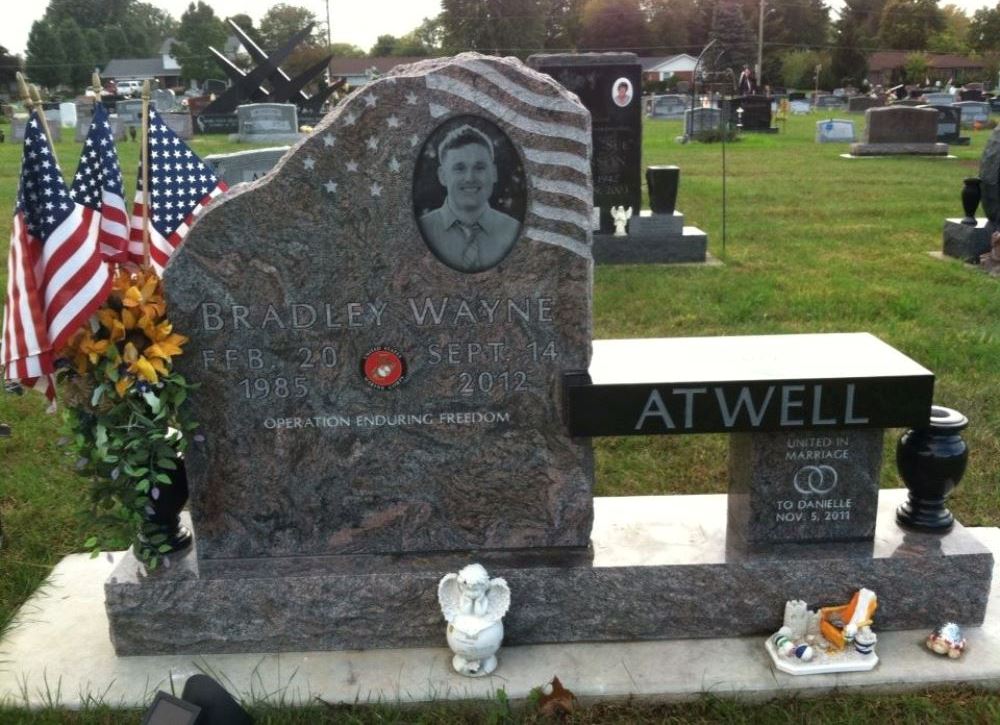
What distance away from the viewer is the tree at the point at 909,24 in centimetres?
7138

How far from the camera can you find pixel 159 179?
13.6ft

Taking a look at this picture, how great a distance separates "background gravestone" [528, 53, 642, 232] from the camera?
11.5 meters

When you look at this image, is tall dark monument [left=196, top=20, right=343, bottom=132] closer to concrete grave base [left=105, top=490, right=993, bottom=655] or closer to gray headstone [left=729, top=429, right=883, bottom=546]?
concrete grave base [left=105, top=490, right=993, bottom=655]

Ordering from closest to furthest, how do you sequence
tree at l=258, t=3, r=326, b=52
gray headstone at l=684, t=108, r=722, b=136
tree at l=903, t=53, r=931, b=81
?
gray headstone at l=684, t=108, r=722, b=136 < tree at l=903, t=53, r=931, b=81 < tree at l=258, t=3, r=326, b=52

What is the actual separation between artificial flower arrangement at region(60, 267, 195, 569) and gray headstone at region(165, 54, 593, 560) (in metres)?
0.12

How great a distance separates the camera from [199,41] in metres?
72.5

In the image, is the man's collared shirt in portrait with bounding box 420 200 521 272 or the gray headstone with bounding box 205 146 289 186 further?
the gray headstone with bounding box 205 146 289 186

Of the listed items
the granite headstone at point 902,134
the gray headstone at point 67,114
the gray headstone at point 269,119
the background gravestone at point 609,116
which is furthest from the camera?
the gray headstone at point 67,114

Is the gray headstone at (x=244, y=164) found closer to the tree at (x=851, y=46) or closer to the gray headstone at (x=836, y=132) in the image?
the gray headstone at (x=836, y=132)

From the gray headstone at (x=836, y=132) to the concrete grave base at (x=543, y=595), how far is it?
26417 mm

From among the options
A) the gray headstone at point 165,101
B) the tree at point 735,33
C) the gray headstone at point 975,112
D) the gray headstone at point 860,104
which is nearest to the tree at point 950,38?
the tree at point 735,33

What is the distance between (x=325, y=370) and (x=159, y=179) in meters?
1.20

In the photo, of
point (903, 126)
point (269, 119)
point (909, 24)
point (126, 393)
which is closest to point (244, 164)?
point (126, 393)

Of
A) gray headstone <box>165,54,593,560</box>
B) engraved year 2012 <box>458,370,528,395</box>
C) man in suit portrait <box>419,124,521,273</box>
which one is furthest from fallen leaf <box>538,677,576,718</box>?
man in suit portrait <box>419,124,521,273</box>
